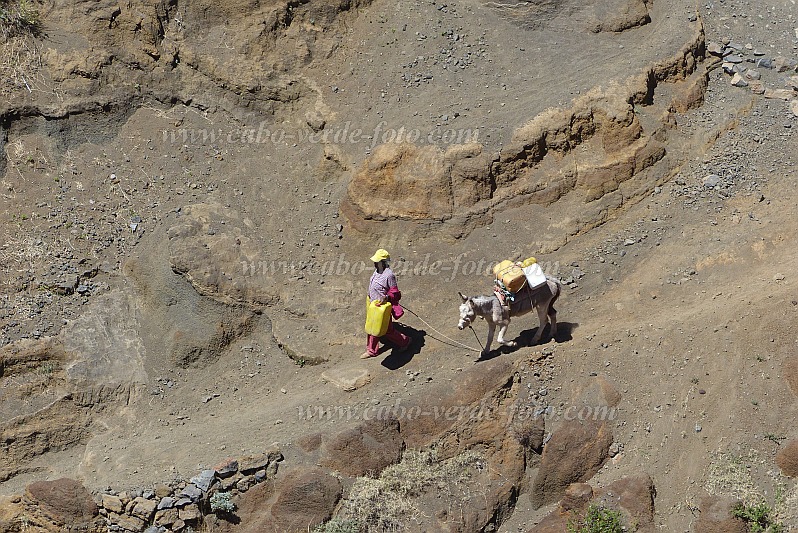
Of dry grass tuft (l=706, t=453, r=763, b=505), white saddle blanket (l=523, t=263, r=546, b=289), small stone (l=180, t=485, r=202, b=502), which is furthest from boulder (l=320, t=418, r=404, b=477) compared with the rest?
dry grass tuft (l=706, t=453, r=763, b=505)

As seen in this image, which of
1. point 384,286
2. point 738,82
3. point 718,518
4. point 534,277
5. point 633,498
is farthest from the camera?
point 738,82

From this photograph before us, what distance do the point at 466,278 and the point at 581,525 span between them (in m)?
5.96

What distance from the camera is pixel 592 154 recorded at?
1836 cm

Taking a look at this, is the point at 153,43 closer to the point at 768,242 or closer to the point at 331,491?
the point at 331,491

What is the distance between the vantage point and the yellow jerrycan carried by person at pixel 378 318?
15.3 metres

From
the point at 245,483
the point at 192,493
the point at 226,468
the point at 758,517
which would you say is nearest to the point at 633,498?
the point at 758,517

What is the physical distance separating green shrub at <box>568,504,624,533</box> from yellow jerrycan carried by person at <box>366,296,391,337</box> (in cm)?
466

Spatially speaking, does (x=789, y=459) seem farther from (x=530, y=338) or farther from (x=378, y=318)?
(x=378, y=318)

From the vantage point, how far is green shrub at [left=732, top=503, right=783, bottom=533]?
1284 centimetres

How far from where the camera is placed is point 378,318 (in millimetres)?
15320

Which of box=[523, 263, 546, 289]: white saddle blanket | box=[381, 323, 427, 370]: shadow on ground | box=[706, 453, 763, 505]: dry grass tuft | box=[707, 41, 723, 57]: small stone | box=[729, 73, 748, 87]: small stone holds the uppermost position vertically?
box=[707, 41, 723, 57]: small stone

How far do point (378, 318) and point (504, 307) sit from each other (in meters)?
2.28

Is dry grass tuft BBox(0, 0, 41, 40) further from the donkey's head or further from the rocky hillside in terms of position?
the donkey's head

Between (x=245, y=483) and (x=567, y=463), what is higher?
(x=245, y=483)
